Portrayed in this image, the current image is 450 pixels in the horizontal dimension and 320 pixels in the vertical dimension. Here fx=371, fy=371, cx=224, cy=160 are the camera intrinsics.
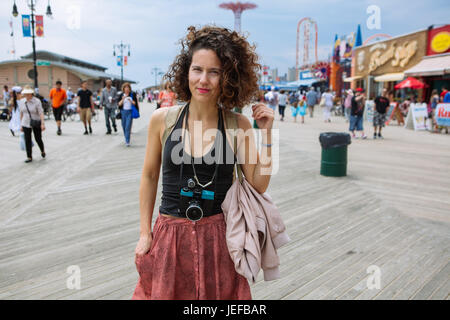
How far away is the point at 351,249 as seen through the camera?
3.85m

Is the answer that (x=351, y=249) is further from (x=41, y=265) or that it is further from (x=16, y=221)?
(x=16, y=221)

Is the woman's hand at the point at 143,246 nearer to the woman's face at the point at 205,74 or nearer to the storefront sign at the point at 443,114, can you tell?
the woman's face at the point at 205,74

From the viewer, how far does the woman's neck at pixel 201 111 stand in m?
1.69

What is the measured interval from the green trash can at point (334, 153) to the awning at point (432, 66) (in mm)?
16273

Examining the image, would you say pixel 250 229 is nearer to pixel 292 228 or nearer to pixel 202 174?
pixel 202 174

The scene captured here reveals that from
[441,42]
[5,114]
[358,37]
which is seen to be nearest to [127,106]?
[5,114]

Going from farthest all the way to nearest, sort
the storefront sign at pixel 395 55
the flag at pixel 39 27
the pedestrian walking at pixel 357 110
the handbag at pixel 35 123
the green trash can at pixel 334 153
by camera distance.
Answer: the storefront sign at pixel 395 55 < the flag at pixel 39 27 < the pedestrian walking at pixel 357 110 < the handbag at pixel 35 123 < the green trash can at pixel 334 153

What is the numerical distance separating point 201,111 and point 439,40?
25.0 metres

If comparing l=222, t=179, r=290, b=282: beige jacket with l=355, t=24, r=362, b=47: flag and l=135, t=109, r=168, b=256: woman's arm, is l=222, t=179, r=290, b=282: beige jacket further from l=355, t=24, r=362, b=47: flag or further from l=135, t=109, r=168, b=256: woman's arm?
l=355, t=24, r=362, b=47: flag

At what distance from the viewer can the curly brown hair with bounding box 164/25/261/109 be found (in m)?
1.59

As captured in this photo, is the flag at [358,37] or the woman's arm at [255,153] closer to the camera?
the woman's arm at [255,153]

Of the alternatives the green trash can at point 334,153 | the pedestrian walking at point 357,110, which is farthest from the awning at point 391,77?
the green trash can at point 334,153

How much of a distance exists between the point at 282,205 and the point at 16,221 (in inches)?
138

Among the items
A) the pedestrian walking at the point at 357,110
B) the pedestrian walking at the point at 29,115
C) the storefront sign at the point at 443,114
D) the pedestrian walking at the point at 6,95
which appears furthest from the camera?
the pedestrian walking at the point at 6,95
